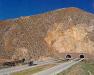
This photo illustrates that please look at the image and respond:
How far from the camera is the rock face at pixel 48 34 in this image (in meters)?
127

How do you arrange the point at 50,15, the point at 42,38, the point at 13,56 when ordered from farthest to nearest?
the point at 50,15 → the point at 42,38 → the point at 13,56

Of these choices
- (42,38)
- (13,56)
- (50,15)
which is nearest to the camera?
(13,56)

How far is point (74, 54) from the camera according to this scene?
125 m

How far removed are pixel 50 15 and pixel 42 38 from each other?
15.9 m

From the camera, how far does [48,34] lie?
Answer: 13500cm

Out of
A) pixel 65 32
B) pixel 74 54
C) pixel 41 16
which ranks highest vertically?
pixel 41 16

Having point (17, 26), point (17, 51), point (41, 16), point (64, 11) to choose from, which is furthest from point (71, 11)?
point (17, 51)

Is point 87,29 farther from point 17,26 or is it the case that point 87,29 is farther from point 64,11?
point 17,26

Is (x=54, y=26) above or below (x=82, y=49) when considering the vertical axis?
above

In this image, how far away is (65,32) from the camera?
135m

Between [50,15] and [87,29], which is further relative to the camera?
[50,15]

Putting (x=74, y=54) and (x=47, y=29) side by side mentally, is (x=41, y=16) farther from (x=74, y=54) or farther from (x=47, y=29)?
(x=74, y=54)

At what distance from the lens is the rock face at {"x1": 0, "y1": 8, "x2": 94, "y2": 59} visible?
12688cm

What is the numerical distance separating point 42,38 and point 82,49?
57.3 ft
